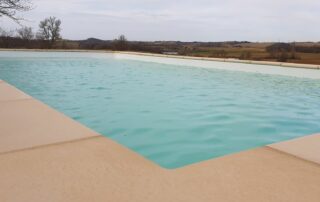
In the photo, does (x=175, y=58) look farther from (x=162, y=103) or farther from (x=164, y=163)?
(x=164, y=163)

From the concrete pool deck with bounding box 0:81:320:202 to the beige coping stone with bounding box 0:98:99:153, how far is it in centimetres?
1

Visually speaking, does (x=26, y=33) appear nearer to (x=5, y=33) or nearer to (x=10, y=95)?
(x=5, y=33)

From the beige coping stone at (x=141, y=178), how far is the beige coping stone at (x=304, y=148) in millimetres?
94

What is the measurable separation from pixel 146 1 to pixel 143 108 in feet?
46.8

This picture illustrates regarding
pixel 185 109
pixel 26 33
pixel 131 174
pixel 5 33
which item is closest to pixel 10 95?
pixel 185 109

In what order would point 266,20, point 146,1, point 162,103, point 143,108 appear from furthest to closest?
point 146,1
point 266,20
point 162,103
point 143,108

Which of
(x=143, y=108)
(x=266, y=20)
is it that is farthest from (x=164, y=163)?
(x=266, y=20)

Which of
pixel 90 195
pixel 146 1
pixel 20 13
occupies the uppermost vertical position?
pixel 146 1

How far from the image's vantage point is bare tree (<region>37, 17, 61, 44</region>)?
24172mm

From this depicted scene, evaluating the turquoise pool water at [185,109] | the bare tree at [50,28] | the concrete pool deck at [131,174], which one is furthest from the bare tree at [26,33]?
the concrete pool deck at [131,174]

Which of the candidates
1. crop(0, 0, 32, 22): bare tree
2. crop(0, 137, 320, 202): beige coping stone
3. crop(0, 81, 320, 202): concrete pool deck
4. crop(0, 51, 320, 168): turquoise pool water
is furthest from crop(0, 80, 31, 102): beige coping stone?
crop(0, 0, 32, 22): bare tree

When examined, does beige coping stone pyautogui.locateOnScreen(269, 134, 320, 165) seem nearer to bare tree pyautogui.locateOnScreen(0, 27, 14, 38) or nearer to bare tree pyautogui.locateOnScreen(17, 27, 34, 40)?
bare tree pyautogui.locateOnScreen(0, 27, 14, 38)

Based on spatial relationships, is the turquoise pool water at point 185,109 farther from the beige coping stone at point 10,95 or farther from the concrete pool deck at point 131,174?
the concrete pool deck at point 131,174

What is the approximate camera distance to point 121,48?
1972 centimetres
